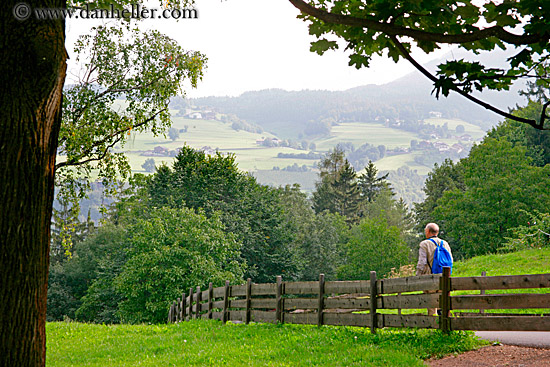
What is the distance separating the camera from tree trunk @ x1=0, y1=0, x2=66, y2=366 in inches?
154

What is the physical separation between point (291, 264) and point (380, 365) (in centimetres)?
4073

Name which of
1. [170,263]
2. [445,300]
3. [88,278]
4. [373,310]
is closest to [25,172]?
[445,300]

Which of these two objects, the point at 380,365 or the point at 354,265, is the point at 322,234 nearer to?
the point at 354,265

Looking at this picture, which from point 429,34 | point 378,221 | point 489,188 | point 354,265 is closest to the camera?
point 429,34

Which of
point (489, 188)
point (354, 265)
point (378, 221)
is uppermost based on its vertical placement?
point (489, 188)

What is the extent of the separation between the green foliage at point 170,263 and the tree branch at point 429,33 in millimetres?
32164

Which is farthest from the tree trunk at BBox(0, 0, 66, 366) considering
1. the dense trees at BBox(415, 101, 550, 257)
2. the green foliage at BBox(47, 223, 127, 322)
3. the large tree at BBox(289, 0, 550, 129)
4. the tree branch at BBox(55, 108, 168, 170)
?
the green foliage at BBox(47, 223, 127, 322)

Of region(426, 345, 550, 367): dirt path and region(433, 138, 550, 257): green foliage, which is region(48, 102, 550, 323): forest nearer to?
region(433, 138, 550, 257): green foliage

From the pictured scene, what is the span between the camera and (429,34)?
387 centimetres

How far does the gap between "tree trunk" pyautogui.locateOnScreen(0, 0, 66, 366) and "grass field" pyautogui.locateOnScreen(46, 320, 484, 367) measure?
4834 mm

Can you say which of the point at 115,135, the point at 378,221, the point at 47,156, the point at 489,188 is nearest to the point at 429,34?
the point at 47,156

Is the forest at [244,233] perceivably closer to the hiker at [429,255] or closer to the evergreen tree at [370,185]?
the hiker at [429,255]

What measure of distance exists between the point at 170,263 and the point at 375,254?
35117 mm

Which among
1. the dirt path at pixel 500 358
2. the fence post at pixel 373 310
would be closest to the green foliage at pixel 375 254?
the fence post at pixel 373 310
